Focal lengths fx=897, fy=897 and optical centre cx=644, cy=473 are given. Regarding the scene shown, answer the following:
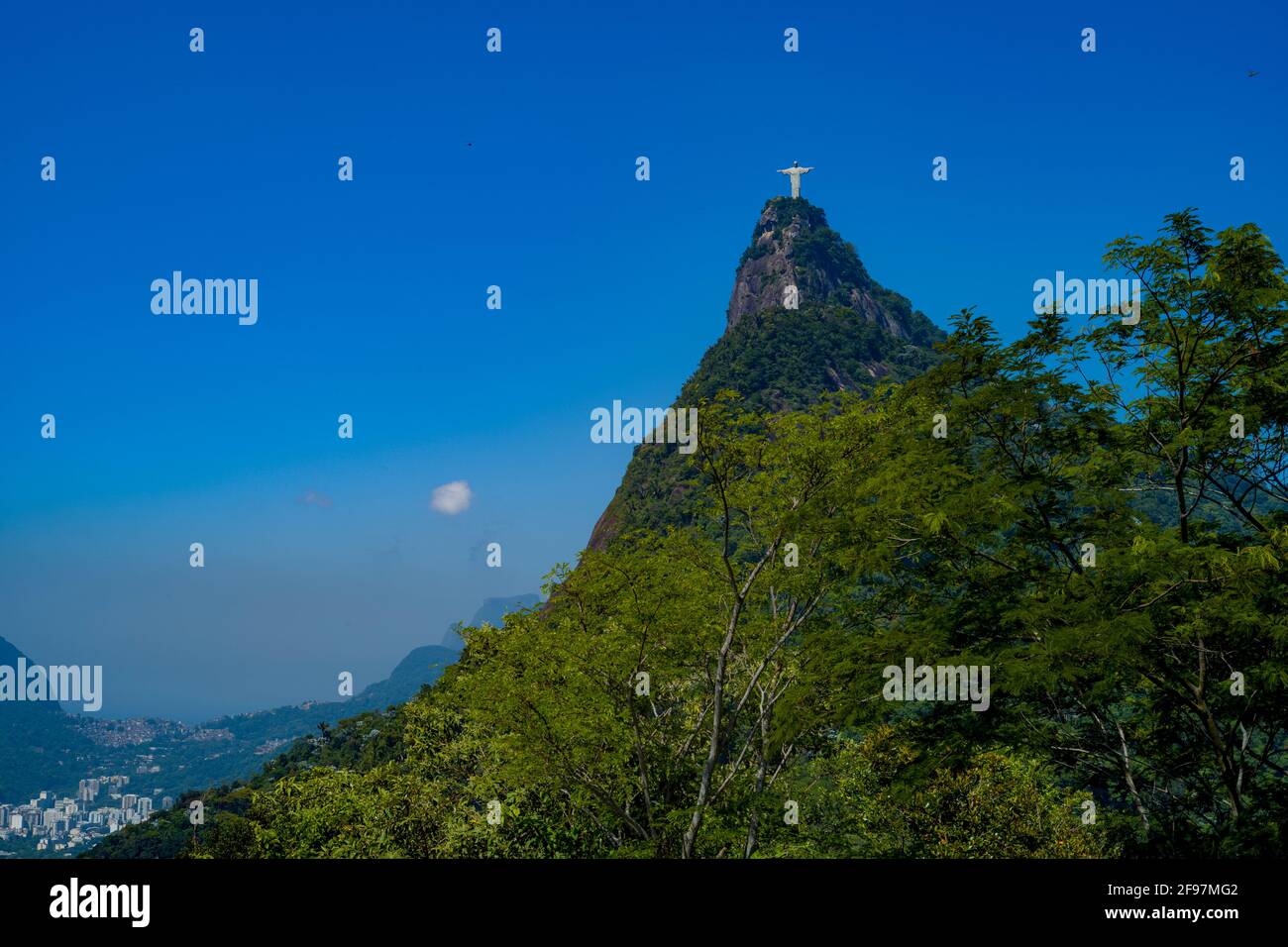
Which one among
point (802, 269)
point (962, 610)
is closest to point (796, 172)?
point (802, 269)

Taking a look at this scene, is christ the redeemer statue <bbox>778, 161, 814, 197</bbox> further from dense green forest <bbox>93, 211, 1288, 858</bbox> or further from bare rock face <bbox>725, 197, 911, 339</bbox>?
dense green forest <bbox>93, 211, 1288, 858</bbox>

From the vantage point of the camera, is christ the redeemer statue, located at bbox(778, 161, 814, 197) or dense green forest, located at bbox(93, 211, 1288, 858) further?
christ the redeemer statue, located at bbox(778, 161, 814, 197)

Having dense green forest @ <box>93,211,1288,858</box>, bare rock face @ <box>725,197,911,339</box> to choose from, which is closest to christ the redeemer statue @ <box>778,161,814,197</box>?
bare rock face @ <box>725,197,911,339</box>

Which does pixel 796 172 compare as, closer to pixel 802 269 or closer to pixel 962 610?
pixel 802 269

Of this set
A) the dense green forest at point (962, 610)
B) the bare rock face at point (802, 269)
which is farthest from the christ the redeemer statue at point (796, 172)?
the dense green forest at point (962, 610)

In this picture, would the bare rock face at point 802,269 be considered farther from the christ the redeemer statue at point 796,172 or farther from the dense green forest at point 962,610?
the dense green forest at point 962,610

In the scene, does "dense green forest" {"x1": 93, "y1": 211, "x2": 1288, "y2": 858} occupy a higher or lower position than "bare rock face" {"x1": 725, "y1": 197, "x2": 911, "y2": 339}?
lower
